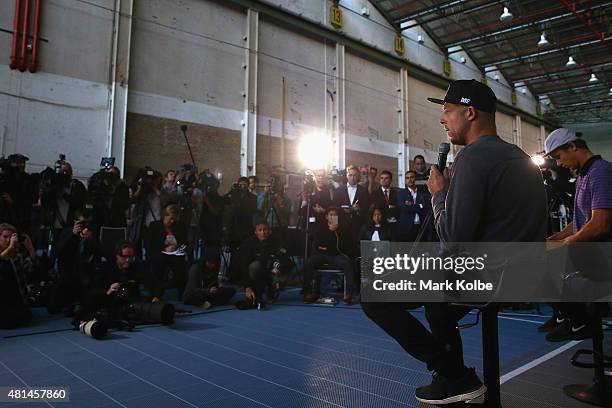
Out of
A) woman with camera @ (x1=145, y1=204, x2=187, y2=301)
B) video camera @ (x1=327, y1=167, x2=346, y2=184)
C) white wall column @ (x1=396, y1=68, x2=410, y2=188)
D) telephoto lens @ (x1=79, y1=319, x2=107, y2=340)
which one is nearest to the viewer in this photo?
telephoto lens @ (x1=79, y1=319, x2=107, y2=340)

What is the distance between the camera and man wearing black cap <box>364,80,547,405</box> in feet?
4.59

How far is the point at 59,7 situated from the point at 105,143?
91.3 inches

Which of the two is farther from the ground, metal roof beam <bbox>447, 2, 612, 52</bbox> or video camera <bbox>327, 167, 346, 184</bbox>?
metal roof beam <bbox>447, 2, 612, 52</bbox>

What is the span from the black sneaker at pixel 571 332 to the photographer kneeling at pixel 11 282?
4.17 metres

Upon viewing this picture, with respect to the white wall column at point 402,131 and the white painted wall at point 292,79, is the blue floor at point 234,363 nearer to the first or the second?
the white painted wall at point 292,79

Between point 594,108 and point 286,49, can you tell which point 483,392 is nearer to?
point 286,49

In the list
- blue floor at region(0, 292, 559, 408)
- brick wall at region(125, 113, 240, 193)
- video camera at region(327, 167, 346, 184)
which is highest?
brick wall at region(125, 113, 240, 193)

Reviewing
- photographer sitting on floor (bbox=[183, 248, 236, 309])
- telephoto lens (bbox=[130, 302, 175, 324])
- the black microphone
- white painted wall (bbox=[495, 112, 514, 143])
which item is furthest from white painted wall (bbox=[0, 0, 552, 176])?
the black microphone

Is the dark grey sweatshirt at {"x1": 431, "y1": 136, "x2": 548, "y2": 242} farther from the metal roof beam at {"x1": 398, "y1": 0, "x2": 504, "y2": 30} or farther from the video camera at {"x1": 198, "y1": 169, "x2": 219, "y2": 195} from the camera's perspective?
the metal roof beam at {"x1": 398, "y1": 0, "x2": 504, "y2": 30}

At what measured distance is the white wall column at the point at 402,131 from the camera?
12.4 m

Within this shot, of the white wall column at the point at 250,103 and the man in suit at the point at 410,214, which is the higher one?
the white wall column at the point at 250,103

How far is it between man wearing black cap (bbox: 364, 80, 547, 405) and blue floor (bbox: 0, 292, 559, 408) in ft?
2.30

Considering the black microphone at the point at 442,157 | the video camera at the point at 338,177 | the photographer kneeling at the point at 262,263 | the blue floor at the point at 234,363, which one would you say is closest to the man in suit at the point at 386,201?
the video camera at the point at 338,177

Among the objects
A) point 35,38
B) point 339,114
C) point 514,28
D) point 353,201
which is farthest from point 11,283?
point 514,28
